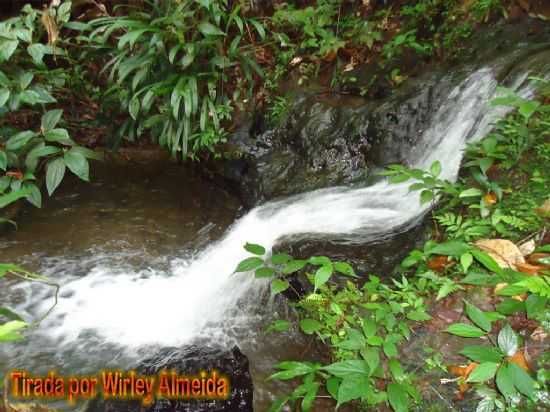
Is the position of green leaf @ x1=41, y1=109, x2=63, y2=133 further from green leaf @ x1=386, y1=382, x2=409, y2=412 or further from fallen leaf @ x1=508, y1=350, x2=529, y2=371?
fallen leaf @ x1=508, y1=350, x2=529, y2=371

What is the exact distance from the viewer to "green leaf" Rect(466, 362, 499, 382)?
135cm

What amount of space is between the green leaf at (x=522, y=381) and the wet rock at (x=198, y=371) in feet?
3.65

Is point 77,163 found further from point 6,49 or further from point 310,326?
point 310,326

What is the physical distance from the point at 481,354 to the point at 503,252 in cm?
65

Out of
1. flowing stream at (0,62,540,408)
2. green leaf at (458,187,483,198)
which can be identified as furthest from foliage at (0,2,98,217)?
green leaf at (458,187,483,198)

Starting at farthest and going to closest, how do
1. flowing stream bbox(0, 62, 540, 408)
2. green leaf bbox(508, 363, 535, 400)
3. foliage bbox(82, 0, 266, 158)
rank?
1. foliage bbox(82, 0, 266, 158)
2. flowing stream bbox(0, 62, 540, 408)
3. green leaf bbox(508, 363, 535, 400)

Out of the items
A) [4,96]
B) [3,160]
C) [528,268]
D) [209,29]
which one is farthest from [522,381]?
[4,96]

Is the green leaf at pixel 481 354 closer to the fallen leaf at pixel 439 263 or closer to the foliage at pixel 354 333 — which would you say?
the foliage at pixel 354 333

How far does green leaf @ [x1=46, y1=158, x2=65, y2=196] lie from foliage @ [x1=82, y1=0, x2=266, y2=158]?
1.37 metres

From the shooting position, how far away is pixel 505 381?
132 cm

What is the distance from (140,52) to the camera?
4.02 metres

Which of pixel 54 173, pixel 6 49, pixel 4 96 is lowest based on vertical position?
pixel 54 173

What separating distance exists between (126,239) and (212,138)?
1.31 metres

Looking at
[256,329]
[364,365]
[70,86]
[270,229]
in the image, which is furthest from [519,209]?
[70,86]
